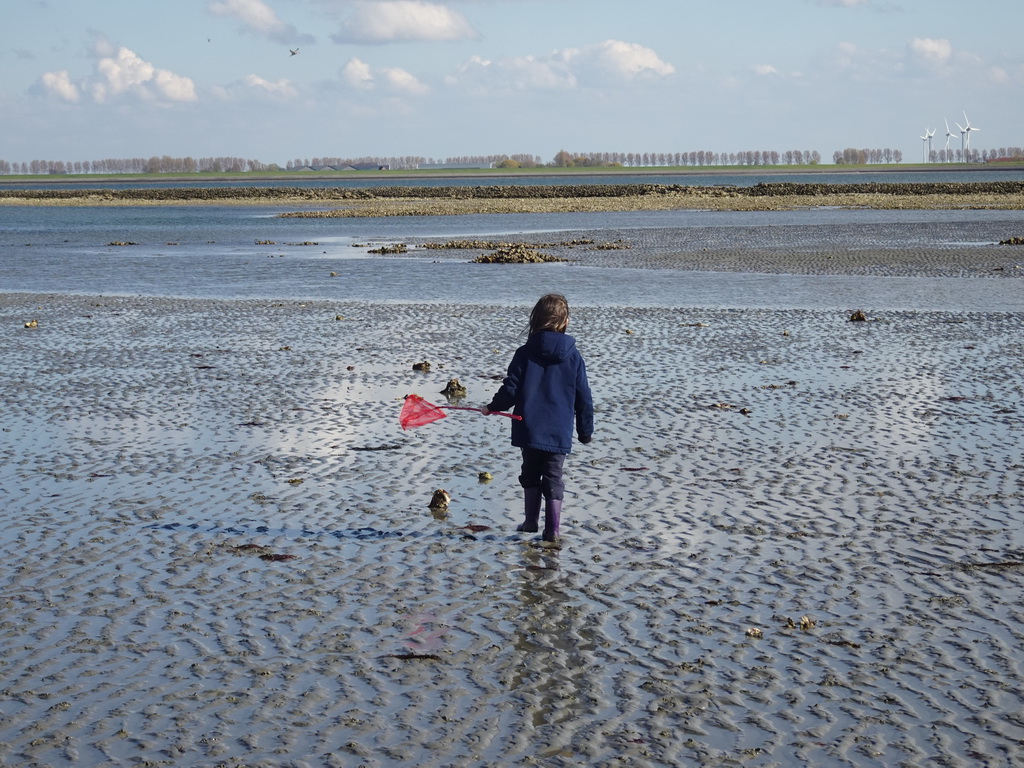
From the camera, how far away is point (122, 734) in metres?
5.27

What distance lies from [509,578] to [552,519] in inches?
29.5

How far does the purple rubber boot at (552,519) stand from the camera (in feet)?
26.1

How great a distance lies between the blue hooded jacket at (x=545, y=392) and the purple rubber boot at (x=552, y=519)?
13.7 inches

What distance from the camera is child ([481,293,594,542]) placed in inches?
315

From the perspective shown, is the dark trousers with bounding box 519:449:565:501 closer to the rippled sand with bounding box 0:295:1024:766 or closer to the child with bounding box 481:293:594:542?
the child with bounding box 481:293:594:542

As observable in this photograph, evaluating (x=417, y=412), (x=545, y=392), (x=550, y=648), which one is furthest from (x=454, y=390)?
(x=550, y=648)

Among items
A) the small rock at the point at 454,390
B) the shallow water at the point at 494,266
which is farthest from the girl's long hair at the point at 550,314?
the shallow water at the point at 494,266

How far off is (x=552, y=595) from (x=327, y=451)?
14.3 feet

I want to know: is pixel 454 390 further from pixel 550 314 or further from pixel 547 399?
pixel 550 314

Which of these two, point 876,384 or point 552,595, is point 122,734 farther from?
point 876,384

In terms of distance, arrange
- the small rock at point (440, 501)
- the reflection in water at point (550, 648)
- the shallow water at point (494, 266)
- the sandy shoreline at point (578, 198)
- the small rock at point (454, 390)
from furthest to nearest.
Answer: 1. the sandy shoreline at point (578, 198)
2. the shallow water at point (494, 266)
3. the small rock at point (454, 390)
4. the small rock at point (440, 501)
5. the reflection in water at point (550, 648)

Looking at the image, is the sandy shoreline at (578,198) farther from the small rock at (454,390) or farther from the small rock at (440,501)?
the small rock at (440,501)

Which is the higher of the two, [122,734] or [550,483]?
[550,483]

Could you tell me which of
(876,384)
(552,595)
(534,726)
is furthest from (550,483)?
(876,384)
